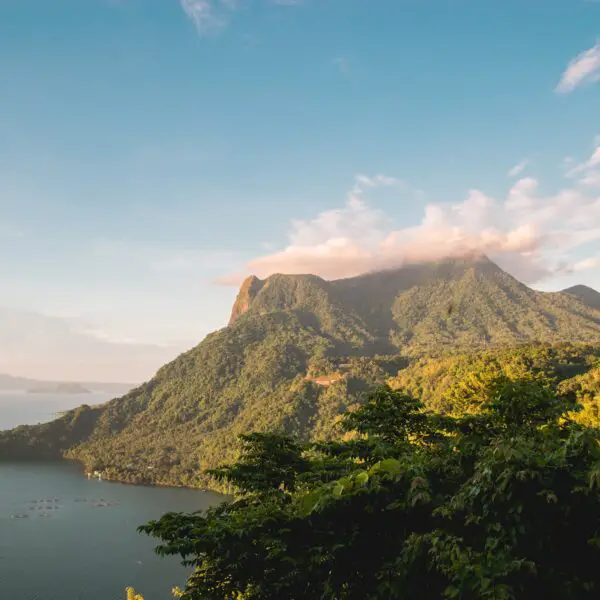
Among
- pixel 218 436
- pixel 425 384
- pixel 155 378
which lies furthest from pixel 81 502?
pixel 155 378

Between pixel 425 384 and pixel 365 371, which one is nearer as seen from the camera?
pixel 425 384

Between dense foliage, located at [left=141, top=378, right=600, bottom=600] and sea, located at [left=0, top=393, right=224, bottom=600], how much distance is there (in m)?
49.4

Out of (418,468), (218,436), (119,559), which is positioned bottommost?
(119,559)

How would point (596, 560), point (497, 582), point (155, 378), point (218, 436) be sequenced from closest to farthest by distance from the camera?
point (497, 582)
point (596, 560)
point (218, 436)
point (155, 378)

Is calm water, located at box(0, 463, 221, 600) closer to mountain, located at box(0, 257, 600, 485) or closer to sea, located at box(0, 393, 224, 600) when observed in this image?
sea, located at box(0, 393, 224, 600)

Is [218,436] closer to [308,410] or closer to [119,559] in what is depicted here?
[308,410]

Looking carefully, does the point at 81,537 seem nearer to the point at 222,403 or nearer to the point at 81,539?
the point at 81,539

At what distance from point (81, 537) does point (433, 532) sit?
84722mm

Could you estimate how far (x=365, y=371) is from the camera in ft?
443

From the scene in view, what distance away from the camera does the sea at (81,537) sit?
182 ft

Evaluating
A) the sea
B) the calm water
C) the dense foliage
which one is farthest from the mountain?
the dense foliage

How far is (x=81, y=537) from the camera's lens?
74.8 meters

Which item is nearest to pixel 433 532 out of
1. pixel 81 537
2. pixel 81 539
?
pixel 81 539

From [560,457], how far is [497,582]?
1293 mm
